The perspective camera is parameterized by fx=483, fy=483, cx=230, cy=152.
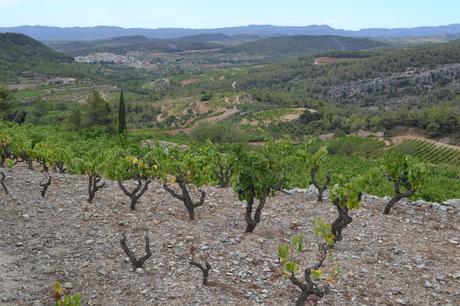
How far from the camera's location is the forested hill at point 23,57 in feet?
489

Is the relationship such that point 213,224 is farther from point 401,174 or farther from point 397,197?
point 401,174

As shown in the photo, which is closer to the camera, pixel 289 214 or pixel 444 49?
pixel 289 214

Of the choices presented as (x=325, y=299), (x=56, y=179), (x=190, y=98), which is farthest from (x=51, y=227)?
(x=190, y=98)

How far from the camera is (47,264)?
42.5 ft

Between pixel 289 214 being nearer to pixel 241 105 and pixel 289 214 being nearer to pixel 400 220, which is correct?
pixel 400 220

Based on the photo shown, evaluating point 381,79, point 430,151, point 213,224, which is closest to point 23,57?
point 381,79

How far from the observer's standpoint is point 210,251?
1372 centimetres

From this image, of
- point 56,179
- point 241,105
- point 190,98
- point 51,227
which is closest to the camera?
point 51,227

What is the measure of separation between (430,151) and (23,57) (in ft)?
485

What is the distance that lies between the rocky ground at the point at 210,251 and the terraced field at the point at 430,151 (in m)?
45.3

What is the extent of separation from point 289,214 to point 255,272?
4.84 m

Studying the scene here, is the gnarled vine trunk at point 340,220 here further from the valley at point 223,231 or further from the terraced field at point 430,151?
the terraced field at point 430,151

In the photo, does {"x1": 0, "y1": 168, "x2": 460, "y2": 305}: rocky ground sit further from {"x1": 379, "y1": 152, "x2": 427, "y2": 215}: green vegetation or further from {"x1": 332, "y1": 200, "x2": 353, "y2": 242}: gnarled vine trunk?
{"x1": 379, "y1": 152, "x2": 427, "y2": 215}: green vegetation

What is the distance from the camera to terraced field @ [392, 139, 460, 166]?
194 feet
